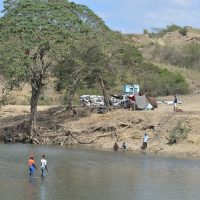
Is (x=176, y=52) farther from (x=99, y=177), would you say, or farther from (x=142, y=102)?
(x=99, y=177)

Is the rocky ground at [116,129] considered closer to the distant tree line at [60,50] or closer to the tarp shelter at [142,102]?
the tarp shelter at [142,102]

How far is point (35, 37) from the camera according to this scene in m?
54.2

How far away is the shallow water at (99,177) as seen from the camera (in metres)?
28.8

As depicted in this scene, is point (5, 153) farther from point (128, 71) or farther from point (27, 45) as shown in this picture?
point (128, 71)

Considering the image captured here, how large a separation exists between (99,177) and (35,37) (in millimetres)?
22760

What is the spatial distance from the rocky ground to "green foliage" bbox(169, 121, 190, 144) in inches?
7.7

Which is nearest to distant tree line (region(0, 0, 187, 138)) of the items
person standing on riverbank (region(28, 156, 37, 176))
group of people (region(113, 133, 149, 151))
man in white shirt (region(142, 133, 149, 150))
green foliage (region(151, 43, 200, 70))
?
group of people (region(113, 133, 149, 151))

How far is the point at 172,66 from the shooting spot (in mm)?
101750

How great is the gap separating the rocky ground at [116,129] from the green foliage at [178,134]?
Answer: 20 cm

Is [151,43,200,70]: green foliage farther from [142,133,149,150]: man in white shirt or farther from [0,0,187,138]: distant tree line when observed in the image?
[142,133,149,150]: man in white shirt

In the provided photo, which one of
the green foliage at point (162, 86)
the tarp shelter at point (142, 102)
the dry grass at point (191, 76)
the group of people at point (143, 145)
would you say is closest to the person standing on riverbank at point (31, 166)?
the group of people at point (143, 145)

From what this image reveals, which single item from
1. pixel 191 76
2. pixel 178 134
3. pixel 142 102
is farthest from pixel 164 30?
pixel 178 134

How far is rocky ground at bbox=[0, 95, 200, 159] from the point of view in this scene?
49312 millimetres

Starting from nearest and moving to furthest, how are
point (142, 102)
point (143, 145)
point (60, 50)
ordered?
point (143, 145) < point (60, 50) < point (142, 102)
